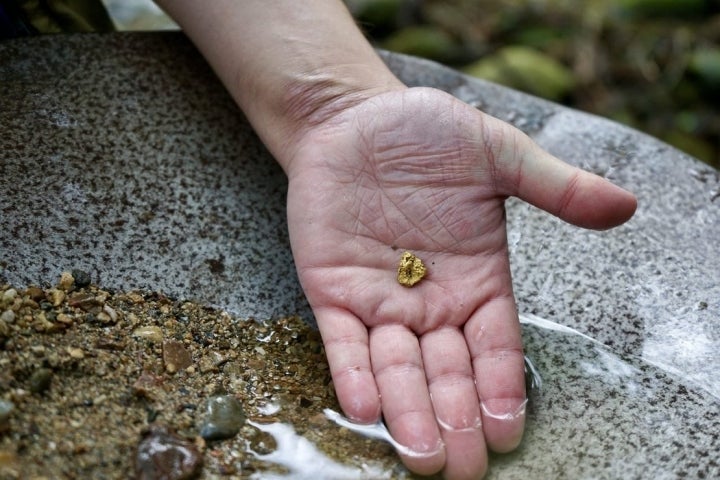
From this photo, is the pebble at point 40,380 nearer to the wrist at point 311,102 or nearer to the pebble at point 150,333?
the pebble at point 150,333

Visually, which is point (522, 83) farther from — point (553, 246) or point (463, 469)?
point (463, 469)

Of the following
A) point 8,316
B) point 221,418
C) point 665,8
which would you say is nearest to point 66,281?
point 8,316

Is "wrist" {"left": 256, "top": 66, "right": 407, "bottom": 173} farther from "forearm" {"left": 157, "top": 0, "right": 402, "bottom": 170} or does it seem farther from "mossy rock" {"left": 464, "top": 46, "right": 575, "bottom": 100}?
"mossy rock" {"left": 464, "top": 46, "right": 575, "bottom": 100}

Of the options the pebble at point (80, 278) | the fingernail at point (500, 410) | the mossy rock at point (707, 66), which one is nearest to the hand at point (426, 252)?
the fingernail at point (500, 410)

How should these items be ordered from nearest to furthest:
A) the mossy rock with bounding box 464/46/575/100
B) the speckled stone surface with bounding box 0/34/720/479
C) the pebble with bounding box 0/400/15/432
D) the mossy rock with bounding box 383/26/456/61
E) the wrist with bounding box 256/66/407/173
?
1. the pebble with bounding box 0/400/15/432
2. the speckled stone surface with bounding box 0/34/720/479
3. the wrist with bounding box 256/66/407/173
4. the mossy rock with bounding box 464/46/575/100
5. the mossy rock with bounding box 383/26/456/61

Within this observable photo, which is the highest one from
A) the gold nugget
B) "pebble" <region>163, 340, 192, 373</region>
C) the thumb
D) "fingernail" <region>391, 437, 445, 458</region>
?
the thumb

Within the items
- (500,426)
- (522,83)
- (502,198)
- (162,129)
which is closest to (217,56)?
(162,129)

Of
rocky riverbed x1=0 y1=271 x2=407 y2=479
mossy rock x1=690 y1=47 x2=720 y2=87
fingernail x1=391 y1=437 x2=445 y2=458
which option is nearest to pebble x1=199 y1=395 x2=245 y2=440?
rocky riverbed x1=0 y1=271 x2=407 y2=479
